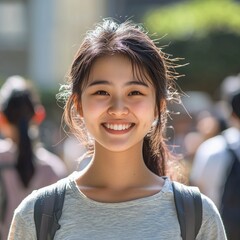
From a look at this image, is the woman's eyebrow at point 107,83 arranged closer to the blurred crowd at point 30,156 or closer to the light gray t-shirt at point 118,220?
the light gray t-shirt at point 118,220

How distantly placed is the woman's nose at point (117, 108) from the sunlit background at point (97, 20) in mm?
18194

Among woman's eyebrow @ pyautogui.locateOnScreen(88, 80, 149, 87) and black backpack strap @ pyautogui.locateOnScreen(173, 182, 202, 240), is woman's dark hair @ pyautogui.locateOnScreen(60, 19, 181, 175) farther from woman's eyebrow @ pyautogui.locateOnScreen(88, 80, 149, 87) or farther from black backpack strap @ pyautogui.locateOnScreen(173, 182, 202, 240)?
black backpack strap @ pyautogui.locateOnScreen(173, 182, 202, 240)

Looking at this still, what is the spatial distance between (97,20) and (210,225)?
101ft

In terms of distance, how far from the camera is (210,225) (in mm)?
3094

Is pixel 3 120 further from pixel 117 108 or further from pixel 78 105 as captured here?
pixel 117 108

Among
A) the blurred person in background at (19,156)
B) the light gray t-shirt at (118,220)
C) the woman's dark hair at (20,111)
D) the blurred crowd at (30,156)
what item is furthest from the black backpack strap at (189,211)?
the woman's dark hair at (20,111)

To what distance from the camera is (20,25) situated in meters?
36.9

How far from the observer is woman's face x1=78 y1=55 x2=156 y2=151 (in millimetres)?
3107

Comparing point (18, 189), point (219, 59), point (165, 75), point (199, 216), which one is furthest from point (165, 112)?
point (219, 59)

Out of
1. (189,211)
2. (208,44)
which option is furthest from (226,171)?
(208,44)

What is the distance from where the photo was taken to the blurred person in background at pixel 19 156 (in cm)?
534

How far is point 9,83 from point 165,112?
2857mm

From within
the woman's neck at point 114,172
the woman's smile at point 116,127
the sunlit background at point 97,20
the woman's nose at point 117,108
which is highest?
the woman's nose at point 117,108

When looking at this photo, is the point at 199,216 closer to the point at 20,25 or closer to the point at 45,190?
the point at 45,190
